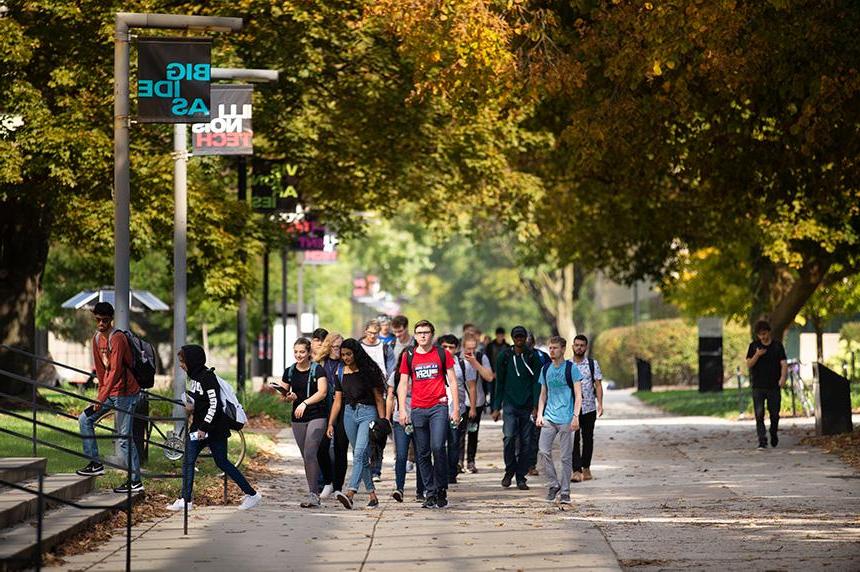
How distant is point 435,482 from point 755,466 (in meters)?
6.31

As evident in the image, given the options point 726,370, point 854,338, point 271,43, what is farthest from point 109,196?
point 726,370

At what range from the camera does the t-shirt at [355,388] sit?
17344 mm

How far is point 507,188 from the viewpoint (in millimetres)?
36812

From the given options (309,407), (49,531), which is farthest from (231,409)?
(49,531)

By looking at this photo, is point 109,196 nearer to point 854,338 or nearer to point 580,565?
point 580,565

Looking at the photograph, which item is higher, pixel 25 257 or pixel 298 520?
pixel 25 257

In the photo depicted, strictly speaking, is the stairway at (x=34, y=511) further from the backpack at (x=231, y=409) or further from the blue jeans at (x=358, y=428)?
the blue jeans at (x=358, y=428)

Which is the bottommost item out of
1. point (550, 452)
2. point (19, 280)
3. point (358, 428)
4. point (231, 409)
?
point (550, 452)

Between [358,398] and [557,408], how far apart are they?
2.08m

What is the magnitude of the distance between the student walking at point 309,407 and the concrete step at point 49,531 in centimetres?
208

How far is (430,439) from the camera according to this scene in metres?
17.4

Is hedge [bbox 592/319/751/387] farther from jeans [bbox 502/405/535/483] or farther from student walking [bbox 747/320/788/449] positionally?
jeans [bbox 502/405/535/483]

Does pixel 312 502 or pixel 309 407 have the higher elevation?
pixel 309 407

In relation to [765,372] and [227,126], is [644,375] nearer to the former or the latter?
[765,372]
